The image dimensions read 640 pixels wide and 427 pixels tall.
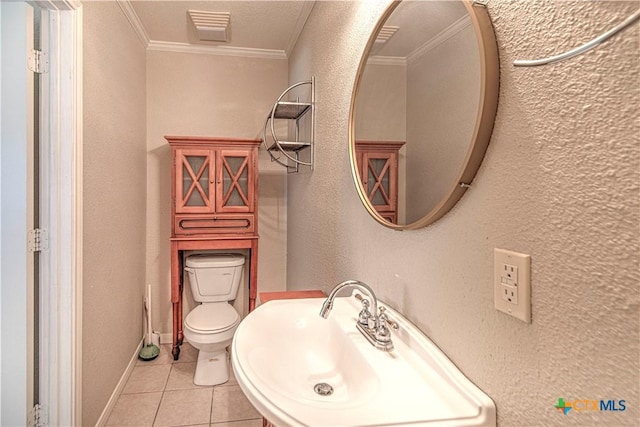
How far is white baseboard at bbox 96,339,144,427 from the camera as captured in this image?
189 cm

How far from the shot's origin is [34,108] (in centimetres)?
144

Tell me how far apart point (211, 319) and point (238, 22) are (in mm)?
2091

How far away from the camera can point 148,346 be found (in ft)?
8.90

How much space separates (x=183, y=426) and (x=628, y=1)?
2.34m

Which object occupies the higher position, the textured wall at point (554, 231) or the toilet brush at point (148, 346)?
the textured wall at point (554, 231)

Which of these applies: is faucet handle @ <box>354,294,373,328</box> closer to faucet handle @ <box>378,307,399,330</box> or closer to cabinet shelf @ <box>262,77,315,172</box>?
faucet handle @ <box>378,307,399,330</box>

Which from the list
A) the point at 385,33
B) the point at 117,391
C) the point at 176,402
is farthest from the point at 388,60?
the point at 117,391

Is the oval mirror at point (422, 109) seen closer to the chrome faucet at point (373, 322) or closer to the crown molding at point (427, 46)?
the crown molding at point (427, 46)

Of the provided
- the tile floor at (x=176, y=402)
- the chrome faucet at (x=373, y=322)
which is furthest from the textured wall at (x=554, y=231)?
the tile floor at (x=176, y=402)

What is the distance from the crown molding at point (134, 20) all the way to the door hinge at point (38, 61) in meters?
0.83

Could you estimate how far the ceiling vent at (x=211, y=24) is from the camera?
7.78ft

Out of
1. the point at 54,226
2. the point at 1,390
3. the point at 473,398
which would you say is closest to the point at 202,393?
the point at 1,390

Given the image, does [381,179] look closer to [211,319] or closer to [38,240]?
[38,240]

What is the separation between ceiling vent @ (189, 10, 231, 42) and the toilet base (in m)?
2.28
